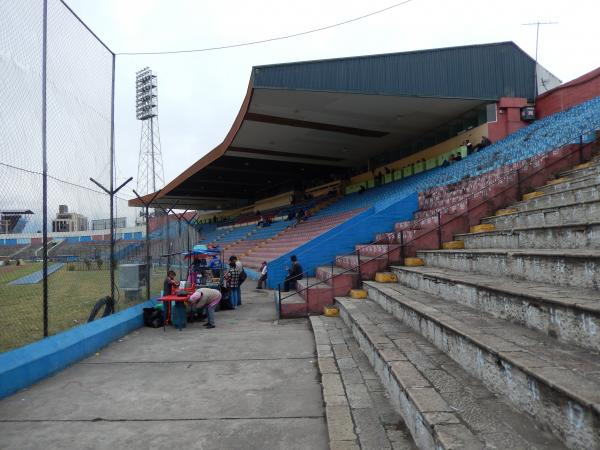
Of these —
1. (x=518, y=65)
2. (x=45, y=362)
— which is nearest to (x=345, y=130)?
(x=518, y=65)

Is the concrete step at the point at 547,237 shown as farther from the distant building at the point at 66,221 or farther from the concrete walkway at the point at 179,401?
the distant building at the point at 66,221

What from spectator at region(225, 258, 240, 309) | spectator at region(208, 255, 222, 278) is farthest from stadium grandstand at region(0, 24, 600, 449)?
spectator at region(208, 255, 222, 278)

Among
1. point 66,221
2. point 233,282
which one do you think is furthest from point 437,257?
point 66,221

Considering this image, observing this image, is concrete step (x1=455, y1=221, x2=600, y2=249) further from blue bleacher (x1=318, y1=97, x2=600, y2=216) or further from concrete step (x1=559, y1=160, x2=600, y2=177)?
blue bleacher (x1=318, y1=97, x2=600, y2=216)

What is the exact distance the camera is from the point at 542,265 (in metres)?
4.11

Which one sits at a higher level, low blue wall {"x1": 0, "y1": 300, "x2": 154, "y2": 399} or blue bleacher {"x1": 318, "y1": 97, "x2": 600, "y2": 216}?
blue bleacher {"x1": 318, "y1": 97, "x2": 600, "y2": 216}

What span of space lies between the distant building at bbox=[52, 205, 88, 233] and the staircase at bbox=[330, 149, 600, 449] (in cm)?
471

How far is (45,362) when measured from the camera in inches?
200

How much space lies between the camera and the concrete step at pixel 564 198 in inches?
227

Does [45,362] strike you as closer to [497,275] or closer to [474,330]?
[474,330]

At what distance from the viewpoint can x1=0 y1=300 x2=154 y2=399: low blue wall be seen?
15.0ft

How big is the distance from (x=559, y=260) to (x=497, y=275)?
1.25m

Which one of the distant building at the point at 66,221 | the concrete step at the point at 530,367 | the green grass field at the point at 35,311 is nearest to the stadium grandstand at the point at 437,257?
the concrete step at the point at 530,367

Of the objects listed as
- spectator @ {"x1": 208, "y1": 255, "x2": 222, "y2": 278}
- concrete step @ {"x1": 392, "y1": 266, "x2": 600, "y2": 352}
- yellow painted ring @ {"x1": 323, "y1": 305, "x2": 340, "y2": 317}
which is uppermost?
concrete step @ {"x1": 392, "y1": 266, "x2": 600, "y2": 352}
